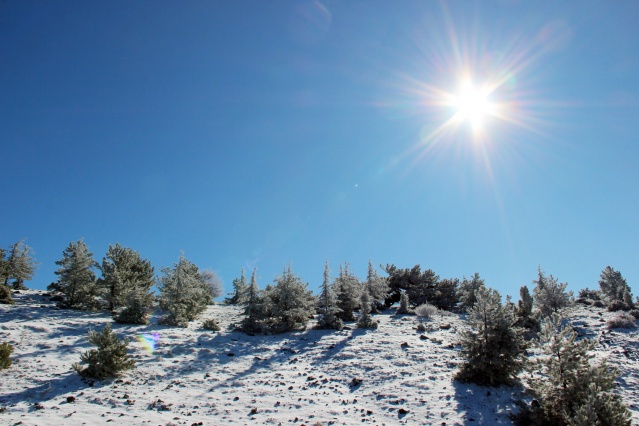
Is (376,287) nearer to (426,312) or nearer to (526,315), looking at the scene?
(426,312)

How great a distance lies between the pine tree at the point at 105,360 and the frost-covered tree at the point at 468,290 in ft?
112

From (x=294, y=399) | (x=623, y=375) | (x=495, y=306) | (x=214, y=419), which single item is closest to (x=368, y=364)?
(x=294, y=399)

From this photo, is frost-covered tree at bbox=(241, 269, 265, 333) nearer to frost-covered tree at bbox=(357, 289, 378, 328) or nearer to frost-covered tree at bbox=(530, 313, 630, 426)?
frost-covered tree at bbox=(357, 289, 378, 328)

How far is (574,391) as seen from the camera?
1278 centimetres

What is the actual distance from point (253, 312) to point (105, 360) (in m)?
13.2

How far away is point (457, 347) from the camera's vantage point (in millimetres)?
22625

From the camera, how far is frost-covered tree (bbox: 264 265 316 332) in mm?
29141

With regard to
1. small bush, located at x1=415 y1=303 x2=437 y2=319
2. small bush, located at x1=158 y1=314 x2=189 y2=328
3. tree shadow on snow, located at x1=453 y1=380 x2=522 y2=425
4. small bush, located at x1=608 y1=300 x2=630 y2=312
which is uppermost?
small bush, located at x1=608 y1=300 x2=630 y2=312

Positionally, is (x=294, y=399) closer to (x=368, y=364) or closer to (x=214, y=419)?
(x=214, y=419)

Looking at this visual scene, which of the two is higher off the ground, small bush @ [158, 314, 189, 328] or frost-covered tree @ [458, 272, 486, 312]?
frost-covered tree @ [458, 272, 486, 312]

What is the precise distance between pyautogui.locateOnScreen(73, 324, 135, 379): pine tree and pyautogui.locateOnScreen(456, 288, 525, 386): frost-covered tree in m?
15.9

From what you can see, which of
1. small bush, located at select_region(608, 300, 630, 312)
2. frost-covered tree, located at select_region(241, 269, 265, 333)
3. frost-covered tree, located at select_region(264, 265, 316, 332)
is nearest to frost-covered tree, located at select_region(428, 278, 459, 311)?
small bush, located at select_region(608, 300, 630, 312)

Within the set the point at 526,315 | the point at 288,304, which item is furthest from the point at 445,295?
the point at 288,304

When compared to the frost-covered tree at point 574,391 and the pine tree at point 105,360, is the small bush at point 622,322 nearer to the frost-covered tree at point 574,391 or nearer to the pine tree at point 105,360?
the frost-covered tree at point 574,391
